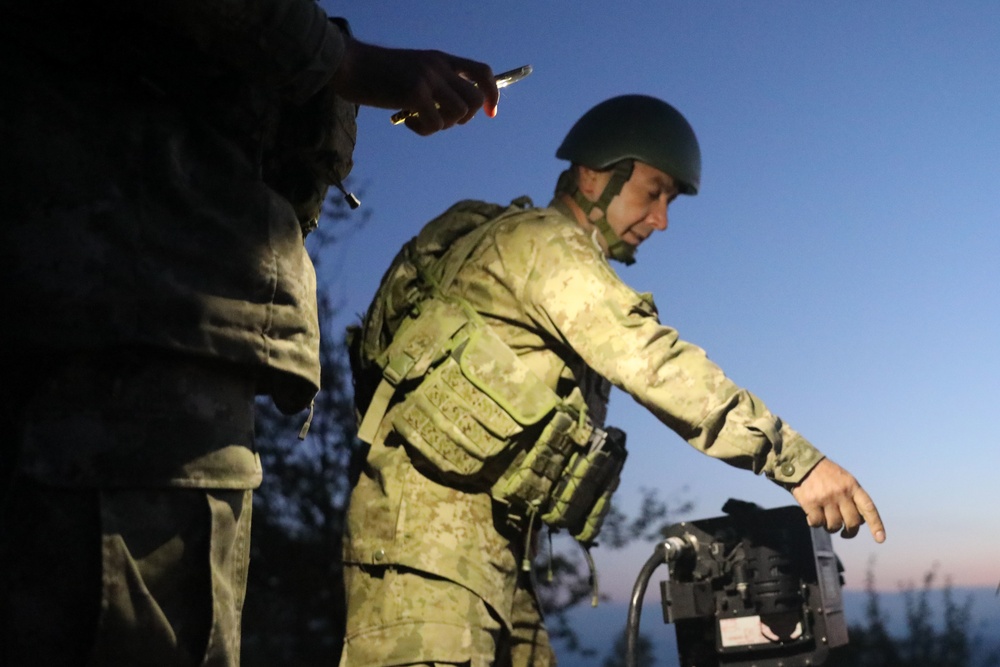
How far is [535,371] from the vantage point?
2.95 metres

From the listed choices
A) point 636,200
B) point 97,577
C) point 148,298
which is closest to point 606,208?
point 636,200

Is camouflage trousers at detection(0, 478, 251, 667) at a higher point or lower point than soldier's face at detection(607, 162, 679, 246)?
lower

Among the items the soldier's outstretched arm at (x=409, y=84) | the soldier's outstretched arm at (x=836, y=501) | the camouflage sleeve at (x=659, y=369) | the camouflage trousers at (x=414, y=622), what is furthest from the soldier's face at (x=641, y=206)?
the soldier's outstretched arm at (x=409, y=84)

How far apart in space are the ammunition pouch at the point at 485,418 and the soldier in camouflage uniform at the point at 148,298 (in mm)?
1489

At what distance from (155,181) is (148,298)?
14 centimetres

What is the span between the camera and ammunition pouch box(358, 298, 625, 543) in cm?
273

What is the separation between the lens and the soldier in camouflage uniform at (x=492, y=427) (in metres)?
2.63

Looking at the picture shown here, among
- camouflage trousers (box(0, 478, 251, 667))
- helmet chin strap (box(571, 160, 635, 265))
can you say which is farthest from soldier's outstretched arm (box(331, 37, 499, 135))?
helmet chin strap (box(571, 160, 635, 265))

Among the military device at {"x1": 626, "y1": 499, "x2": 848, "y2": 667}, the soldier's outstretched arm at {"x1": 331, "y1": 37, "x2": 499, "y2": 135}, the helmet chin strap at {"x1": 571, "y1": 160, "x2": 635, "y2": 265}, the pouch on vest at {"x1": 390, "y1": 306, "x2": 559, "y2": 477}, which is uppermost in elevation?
the helmet chin strap at {"x1": 571, "y1": 160, "x2": 635, "y2": 265}

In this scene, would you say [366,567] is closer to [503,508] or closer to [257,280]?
[503,508]

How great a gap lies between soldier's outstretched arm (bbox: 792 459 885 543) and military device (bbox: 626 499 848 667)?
589 mm

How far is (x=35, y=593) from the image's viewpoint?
990 millimetres

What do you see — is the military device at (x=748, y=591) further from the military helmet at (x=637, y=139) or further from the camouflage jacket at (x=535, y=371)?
the military helmet at (x=637, y=139)

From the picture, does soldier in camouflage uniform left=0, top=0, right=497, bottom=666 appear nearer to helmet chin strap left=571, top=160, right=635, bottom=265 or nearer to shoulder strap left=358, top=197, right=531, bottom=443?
shoulder strap left=358, top=197, right=531, bottom=443
